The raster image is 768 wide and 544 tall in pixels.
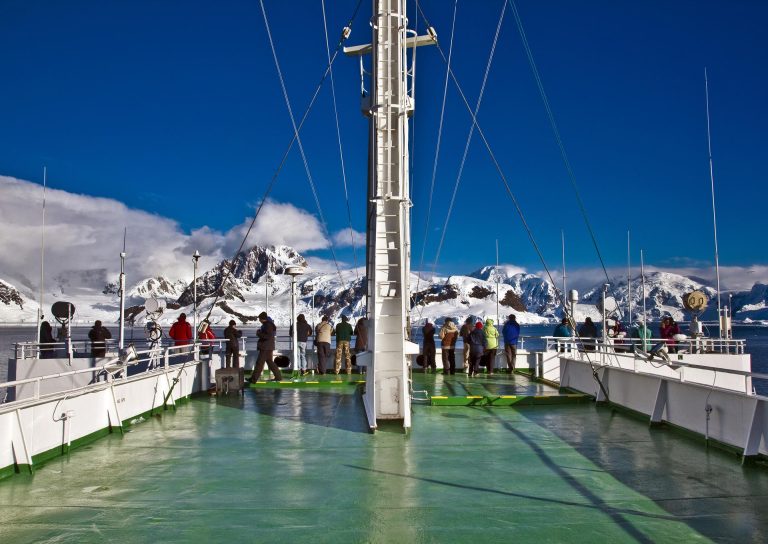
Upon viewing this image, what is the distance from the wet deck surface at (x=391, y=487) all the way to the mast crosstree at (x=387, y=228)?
2.91 feet

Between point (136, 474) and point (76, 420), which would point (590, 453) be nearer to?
point (136, 474)

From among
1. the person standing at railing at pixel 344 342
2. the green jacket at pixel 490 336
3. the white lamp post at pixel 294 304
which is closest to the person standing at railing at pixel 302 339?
the white lamp post at pixel 294 304

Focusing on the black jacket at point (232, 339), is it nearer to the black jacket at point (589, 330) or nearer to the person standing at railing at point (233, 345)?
the person standing at railing at point (233, 345)

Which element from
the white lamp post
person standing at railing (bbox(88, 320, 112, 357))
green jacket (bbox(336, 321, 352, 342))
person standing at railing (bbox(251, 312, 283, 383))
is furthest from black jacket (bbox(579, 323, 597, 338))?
person standing at railing (bbox(88, 320, 112, 357))

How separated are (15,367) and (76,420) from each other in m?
22.1

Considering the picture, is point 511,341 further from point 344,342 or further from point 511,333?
point 344,342

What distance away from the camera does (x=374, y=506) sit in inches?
276

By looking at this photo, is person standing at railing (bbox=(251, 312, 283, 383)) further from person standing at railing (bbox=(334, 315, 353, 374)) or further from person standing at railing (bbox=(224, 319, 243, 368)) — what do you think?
person standing at railing (bbox=(334, 315, 353, 374))

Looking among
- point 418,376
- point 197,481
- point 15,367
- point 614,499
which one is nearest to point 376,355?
point 197,481

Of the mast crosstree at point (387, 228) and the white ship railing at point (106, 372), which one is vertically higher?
the mast crosstree at point (387, 228)

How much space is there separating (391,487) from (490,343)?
1593cm

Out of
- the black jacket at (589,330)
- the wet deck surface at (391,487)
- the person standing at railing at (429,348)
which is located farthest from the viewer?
the person standing at railing at (429,348)

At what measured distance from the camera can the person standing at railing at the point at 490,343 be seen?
23359 millimetres

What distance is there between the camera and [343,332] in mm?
23016
